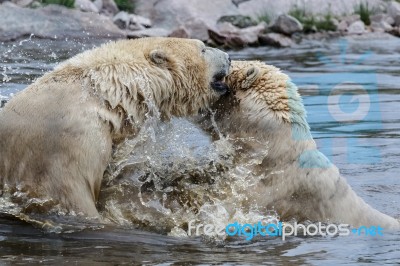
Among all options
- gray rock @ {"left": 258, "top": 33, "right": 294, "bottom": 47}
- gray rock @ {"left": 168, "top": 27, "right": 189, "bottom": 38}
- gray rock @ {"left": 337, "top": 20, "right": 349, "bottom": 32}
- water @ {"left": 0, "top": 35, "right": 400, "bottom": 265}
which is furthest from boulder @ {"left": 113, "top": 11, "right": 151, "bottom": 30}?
water @ {"left": 0, "top": 35, "right": 400, "bottom": 265}

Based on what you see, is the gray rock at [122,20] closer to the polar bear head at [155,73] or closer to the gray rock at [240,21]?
the gray rock at [240,21]

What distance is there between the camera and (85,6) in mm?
16250

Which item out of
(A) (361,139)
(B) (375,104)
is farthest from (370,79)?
(A) (361,139)

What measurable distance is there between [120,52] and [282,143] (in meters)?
1.14

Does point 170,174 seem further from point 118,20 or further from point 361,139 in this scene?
point 118,20

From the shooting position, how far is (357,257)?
5031 millimetres

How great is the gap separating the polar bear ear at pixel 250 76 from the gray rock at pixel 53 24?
871cm

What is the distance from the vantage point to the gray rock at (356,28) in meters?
18.1

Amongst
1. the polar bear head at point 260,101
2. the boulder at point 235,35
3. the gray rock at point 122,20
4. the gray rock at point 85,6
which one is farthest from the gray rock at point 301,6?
the polar bear head at point 260,101

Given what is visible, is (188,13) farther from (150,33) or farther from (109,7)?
(109,7)

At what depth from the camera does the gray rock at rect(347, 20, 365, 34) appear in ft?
59.3

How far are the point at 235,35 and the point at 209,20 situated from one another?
1693 mm

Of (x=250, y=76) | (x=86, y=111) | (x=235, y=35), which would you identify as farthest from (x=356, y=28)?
(x=86, y=111)

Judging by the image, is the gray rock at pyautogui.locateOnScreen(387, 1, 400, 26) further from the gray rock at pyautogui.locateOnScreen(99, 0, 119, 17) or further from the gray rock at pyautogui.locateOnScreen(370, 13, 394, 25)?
the gray rock at pyautogui.locateOnScreen(99, 0, 119, 17)
